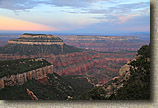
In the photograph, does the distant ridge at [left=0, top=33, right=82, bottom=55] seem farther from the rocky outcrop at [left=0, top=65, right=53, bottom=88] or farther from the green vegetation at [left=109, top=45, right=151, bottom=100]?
the green vegetation at [left=109, top=45, right=151, bottom=100]

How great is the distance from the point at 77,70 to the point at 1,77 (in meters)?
52.3

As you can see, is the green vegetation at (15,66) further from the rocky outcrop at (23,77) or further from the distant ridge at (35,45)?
the distant ridge at (35,45)

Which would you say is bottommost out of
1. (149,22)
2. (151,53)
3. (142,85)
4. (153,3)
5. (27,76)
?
(27,76)

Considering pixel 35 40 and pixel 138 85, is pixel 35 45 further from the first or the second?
pixel 138 85

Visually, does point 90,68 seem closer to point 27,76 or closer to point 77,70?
point 77,70

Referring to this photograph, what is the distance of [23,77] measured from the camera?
647 inches

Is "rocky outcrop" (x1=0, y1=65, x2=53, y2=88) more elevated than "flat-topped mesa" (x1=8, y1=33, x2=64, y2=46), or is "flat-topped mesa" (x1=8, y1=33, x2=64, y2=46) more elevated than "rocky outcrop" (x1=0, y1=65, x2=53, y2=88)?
"flat-topped mesa" (x1=8, y1=33, x2=64, y2=46)

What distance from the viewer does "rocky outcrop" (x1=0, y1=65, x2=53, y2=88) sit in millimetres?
13384

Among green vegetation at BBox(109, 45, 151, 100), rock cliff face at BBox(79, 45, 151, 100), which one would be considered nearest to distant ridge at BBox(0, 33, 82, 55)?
rock cliff face at BBox(79, 45, 151, 100)

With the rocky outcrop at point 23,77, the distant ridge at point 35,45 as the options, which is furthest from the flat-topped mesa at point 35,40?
the rocky outcrop at point 23,77

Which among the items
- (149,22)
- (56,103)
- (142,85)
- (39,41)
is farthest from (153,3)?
(39,41)

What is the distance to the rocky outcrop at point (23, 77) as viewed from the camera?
13384 millimetres

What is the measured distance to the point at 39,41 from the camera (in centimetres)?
6091

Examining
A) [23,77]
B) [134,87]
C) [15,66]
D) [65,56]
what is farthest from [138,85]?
[65,56]
